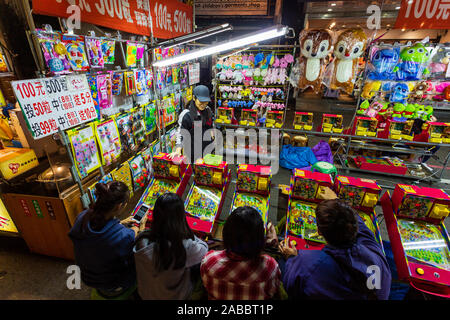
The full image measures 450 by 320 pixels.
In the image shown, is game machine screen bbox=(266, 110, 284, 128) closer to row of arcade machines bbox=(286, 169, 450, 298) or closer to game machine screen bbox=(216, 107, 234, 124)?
game machine screen bbox=(216, 107, 234, 124)

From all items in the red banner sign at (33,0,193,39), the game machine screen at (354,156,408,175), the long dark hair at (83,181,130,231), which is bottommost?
the game machine screen at (354,156,408,175)

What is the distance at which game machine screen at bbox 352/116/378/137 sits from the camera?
4.71 meters

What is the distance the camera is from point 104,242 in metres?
1.61

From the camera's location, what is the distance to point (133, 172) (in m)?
3.79

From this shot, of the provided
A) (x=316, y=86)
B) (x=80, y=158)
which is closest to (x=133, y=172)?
(x=80, y=158)

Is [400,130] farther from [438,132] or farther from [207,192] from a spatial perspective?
[207,192]

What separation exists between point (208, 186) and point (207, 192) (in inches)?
4.0

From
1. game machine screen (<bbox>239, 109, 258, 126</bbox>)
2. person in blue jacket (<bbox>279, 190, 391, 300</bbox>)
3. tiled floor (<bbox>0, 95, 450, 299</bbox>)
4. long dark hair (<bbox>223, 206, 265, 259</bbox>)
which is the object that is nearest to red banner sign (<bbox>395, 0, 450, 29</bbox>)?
game machine screen (<bbox>239, 109, 258, 126</bbox>)

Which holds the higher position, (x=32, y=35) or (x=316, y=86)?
(x=32, y=35)

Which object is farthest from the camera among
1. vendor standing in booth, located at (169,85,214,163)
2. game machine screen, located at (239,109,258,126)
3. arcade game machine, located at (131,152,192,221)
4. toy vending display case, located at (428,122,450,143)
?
game machine screen, located at (239,109,258,126)

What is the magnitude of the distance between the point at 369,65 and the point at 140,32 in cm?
446

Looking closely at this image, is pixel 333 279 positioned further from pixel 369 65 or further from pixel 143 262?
pixel 369 65

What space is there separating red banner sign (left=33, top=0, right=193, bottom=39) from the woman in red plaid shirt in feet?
9.19

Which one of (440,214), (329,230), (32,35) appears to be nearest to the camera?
(329,230)
